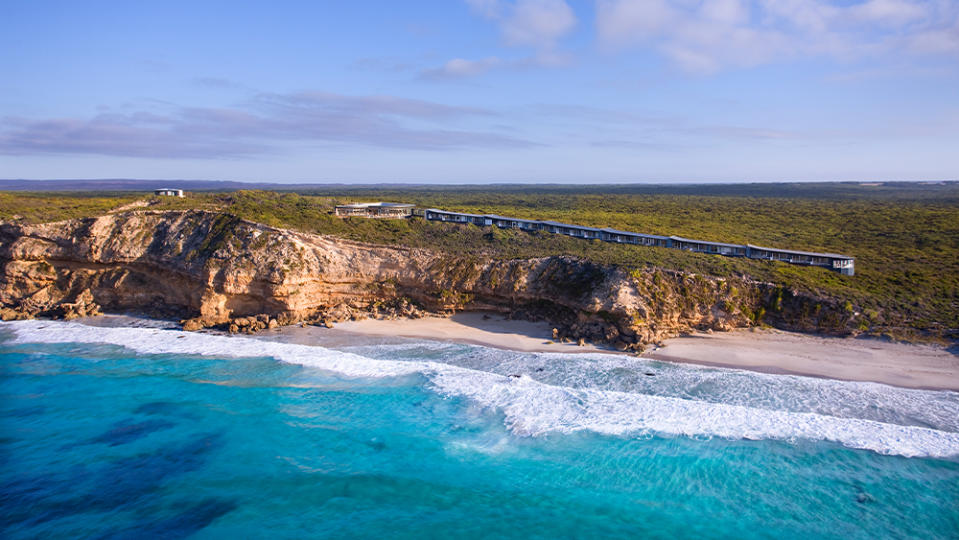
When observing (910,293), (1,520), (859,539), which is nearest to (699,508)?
(859,539)

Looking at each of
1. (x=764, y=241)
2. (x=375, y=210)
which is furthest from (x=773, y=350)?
(x=375, y=210)

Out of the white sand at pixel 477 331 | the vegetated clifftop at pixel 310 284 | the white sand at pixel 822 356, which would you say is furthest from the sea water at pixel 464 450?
the vegetated clifftop at pixel 310 284

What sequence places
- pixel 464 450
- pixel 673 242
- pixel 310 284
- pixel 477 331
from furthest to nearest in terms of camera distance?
pixel 673 242 < pixel 310 284 < pixel 477 331 < pixel 464 450

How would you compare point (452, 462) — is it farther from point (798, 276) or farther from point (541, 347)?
point (798, 276)

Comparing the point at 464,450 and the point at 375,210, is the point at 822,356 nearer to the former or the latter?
the point at 464,450

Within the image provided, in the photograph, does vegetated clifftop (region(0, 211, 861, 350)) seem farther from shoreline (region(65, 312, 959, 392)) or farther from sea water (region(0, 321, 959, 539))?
sea water (region(0, 321, 959, 539))

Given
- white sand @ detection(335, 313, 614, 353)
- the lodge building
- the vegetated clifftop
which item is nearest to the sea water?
white sand @ detection(335, 313, 614, 353)

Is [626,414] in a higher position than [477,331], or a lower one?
lower

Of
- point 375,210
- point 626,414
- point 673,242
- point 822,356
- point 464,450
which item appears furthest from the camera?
point 375,210
